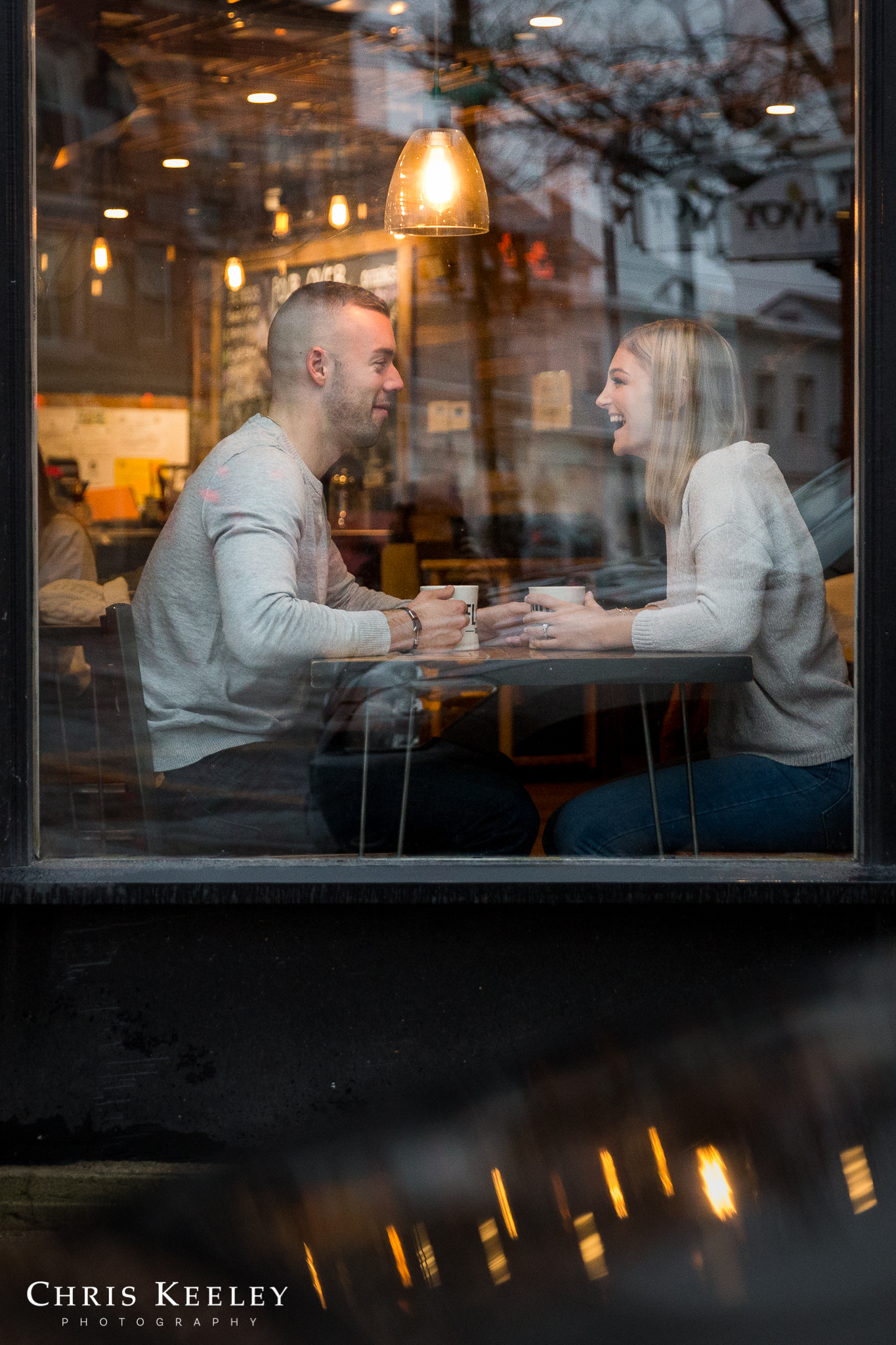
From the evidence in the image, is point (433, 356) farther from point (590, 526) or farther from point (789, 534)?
point (789, 534)

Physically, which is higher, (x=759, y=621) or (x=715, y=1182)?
(x=759, y=621)

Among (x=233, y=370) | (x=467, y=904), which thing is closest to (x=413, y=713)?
(x=467, y=904)

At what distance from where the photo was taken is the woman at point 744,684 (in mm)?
2121

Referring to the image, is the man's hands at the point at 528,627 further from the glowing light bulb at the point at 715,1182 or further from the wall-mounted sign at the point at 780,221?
the wall-mounted sign at the point at 780,221

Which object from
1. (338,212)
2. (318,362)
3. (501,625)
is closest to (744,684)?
(501,625)

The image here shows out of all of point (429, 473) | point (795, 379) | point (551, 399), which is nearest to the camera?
point (795, 379)

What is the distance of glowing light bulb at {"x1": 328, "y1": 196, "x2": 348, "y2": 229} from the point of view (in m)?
5.48

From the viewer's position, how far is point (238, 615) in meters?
2.13

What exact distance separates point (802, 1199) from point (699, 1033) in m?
0.33

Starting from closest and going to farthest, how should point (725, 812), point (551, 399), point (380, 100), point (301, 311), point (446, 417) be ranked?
1. point (725, 812)
2. point (301, 311)
3. point (380, 100)
4. point (551, 399)
5. point (446, 417)

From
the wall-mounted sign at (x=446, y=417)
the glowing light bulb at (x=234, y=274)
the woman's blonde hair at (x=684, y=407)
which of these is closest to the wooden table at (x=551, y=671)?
the woman's blonde hair at (x=684, y=407)

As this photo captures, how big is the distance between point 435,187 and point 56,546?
151 cm

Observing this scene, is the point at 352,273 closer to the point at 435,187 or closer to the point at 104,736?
the point at 435,187

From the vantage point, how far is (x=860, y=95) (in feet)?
6.54
